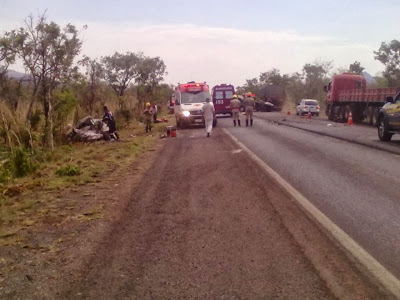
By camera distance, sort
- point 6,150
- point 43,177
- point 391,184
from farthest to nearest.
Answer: point 6,150
point 43,177
point 391,184

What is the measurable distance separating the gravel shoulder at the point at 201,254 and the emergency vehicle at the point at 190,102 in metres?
19.4

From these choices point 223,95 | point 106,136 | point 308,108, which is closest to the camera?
point 106,136

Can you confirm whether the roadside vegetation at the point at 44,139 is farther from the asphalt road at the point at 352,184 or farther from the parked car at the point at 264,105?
the parked car at the point at 264,105

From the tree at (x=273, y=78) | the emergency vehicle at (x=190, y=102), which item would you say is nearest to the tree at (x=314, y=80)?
the tree at (x=273, y=78)

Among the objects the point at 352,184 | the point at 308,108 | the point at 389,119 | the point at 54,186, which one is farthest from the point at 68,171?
the point at 308,108

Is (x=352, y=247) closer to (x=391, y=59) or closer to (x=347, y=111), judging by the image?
(x=347, y=111)

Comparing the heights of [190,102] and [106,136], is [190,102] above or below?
above

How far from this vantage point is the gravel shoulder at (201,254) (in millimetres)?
4512

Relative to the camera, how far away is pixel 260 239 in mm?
5965

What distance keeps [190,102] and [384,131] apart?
1349 centimetres

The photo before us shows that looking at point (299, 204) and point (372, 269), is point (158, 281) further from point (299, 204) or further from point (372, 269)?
point (299, 204)

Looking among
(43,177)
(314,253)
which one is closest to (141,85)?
(43,177)

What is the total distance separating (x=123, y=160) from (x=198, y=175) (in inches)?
154

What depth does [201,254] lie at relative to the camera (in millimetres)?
5492
